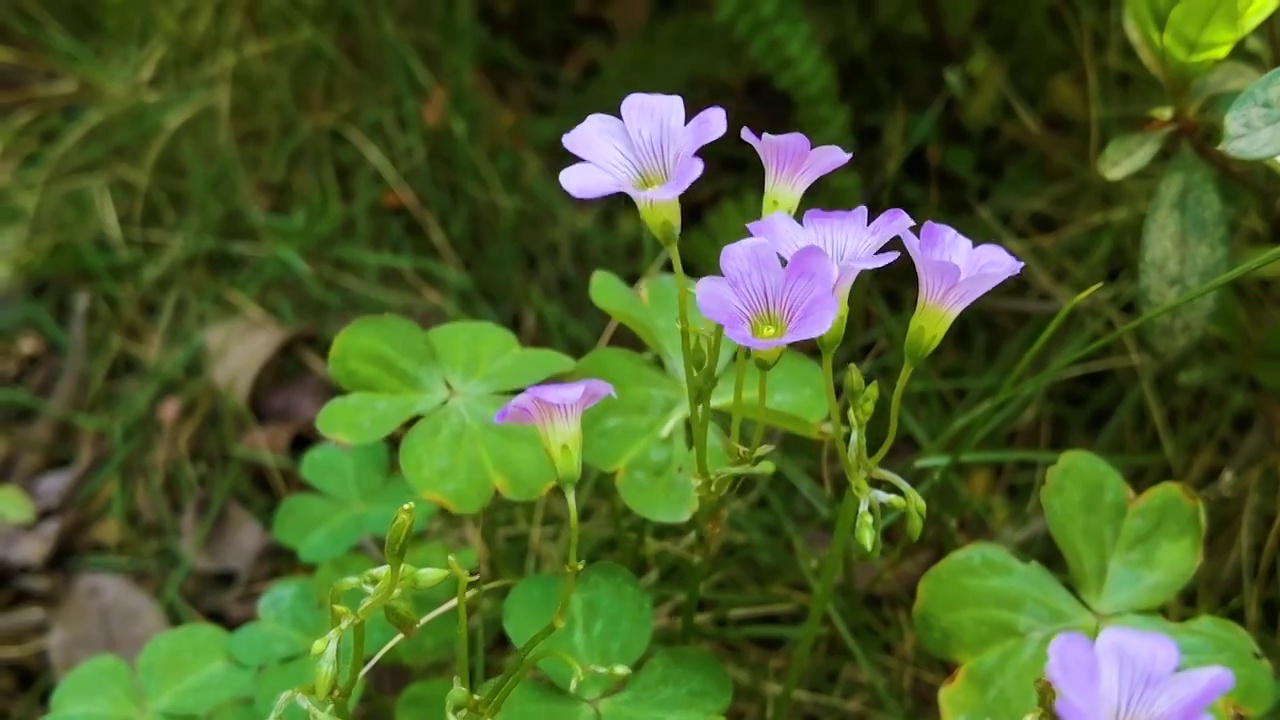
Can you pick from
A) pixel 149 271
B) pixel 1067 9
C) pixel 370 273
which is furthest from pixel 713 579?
pixel 149 271

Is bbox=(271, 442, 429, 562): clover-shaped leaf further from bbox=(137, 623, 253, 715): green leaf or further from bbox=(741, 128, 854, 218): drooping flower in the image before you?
bbox=(741, 128, 854, 218): drooping flower

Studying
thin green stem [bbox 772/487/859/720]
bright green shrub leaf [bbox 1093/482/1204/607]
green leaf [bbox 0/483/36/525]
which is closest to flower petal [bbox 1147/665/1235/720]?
thin green stem [bbox 772/487/859/720]

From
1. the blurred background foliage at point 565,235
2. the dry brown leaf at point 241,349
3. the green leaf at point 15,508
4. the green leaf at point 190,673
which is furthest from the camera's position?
the dry brown leaf at point 241,349

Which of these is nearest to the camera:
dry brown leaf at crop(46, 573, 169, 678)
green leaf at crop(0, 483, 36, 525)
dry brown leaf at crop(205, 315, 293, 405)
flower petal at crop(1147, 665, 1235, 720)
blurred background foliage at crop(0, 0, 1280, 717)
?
flower petal at crop(1147, 665, 1235, 720)

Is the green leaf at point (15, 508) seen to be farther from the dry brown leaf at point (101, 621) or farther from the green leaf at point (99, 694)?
the green leaf at point (99, 694)

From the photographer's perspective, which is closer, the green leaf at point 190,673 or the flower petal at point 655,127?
the flower petal at point 655,127

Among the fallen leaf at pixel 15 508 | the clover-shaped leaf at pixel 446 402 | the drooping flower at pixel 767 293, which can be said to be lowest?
the fallen leaf at pixel 15 508

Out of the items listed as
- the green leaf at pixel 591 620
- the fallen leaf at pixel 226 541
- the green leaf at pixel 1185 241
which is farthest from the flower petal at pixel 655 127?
the fallen leaf at pixel 226 541

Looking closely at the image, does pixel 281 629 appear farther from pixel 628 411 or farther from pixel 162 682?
pixel 628 411
